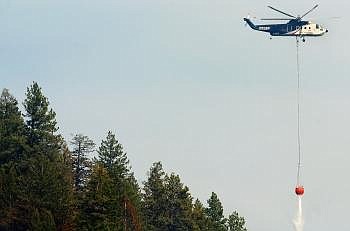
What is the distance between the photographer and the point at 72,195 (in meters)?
138

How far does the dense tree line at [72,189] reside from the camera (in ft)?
423

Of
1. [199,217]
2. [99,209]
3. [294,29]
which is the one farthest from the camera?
[199,217]

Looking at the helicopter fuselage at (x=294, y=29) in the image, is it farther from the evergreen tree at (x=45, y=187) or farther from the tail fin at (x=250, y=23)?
the evergreen tree at (x=45, y=187)

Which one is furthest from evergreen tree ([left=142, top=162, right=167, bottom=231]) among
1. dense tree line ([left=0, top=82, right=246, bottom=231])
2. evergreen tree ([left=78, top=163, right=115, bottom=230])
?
evergreen tree ([left=78, top=163, right=115, bottom=230])

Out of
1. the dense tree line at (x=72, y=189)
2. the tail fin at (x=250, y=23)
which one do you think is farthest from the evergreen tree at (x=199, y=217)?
the tail fin at (x=250, y=23)

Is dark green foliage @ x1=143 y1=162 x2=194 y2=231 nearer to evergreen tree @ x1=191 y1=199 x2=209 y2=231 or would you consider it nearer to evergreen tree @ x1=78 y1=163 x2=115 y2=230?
evergreen tree @ x1=191 y1=199 x2=209 y2=231

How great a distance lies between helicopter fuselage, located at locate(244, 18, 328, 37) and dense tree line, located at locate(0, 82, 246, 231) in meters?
24.1

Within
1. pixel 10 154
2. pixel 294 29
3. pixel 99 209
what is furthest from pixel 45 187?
pixel 294 29

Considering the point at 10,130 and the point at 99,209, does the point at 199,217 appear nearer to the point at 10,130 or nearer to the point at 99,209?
the point at 10,130

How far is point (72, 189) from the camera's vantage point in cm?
14262

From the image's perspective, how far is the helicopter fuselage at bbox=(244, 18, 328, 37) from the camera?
137m

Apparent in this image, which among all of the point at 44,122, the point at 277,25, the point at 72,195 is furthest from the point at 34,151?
the point at 277,25

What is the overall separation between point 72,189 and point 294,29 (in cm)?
3139

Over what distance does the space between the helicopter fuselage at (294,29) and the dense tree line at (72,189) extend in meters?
24.1
